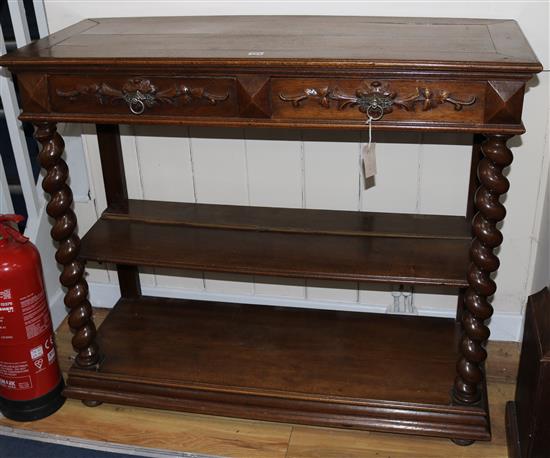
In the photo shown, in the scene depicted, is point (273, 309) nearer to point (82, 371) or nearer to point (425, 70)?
point (82, 371)

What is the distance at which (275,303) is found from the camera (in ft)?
8.47

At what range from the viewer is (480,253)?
71.8 inches

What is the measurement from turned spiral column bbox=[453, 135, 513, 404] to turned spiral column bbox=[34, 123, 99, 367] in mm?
1056

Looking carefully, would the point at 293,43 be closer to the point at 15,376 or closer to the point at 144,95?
the point at 144,95

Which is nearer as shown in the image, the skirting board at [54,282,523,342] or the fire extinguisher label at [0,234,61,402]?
the fire extinguisher label at [0,234,61,402]

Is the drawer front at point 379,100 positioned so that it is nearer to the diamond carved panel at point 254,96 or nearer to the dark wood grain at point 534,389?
the diamond carved panel at point 254,96

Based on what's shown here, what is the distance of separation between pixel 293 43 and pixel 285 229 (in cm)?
59

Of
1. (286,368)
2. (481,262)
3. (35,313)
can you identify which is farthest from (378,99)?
(35,313)

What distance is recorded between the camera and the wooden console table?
5.52 ft

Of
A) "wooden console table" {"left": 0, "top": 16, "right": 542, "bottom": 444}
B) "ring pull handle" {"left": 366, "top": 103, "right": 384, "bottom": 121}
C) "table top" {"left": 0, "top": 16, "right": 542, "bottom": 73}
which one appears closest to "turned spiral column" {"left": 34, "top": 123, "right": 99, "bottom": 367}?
"wooden console table" {"left": 0, "top": 16, "right": 542, "bottom": 444}

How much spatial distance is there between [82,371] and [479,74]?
1.41m

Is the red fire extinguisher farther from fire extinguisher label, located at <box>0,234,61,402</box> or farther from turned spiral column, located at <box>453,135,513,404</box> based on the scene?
turned spiral column, located at <box>453,135,513,404</box>

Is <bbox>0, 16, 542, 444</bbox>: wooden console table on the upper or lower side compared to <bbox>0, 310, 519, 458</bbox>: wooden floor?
upper

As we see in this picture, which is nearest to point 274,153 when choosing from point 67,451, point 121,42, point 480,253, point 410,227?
point 410,227
